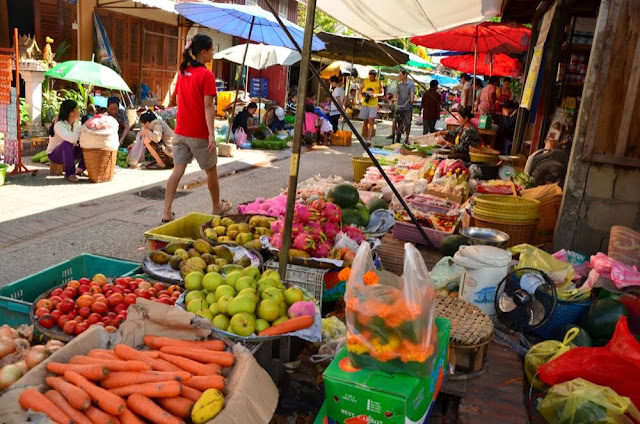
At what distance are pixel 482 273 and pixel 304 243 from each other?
4.52 ft

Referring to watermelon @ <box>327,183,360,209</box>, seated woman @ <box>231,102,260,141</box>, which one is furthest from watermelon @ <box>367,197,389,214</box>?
seated woman @ <box>231,102,260,141</box>

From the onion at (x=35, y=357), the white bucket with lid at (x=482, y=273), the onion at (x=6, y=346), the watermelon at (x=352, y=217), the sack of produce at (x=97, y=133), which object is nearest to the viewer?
the onion at (x=35, y=357)

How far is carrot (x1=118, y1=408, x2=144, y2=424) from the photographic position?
2.23 m

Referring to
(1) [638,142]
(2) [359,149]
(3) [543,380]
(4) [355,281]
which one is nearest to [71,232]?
(4) [355,281]

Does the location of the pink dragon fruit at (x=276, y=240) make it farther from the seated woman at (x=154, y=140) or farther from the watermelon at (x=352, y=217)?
the seated woman at (x=154, y=140)

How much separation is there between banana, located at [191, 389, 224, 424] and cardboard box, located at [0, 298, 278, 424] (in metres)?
0.03

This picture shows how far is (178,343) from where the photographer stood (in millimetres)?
2742

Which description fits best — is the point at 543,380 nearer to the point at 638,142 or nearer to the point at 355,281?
the point at 355,281

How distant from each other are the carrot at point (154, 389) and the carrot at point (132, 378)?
0.09 ft

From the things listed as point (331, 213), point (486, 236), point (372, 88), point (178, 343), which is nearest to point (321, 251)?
point (331, 213)

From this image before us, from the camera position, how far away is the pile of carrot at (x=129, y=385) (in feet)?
7.24

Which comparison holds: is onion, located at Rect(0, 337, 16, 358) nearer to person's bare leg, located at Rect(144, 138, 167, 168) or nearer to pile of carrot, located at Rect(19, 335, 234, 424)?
pile of carrot, located at Rect(19, 335, 234, 424)

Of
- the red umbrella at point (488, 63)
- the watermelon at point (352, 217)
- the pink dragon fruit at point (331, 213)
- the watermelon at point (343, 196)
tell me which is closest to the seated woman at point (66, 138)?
the watermelon at point (343, 196)

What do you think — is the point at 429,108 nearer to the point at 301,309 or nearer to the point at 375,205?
the point at 375,205
